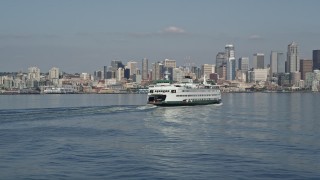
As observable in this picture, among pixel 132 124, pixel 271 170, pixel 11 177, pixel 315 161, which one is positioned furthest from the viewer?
pixel 132 124

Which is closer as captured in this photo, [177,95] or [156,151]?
[156,151]

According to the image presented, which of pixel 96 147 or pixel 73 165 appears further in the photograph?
pixel 96 147

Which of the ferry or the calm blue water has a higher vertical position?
the ferry

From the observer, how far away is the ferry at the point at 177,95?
65312 millimetres

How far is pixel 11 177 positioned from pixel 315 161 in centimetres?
1342

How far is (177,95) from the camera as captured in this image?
67.2m

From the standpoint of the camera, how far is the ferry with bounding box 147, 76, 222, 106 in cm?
6531

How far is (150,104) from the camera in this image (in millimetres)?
65438

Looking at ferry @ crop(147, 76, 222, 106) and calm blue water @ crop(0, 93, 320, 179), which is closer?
calm blue water @ crop(0, 93, 320, 179)

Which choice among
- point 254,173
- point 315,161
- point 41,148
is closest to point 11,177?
point 41,148

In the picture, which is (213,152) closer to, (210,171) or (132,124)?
(210,171)

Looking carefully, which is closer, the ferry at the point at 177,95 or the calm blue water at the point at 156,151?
the calm blue water at the point at 156,151

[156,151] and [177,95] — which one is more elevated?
[177,95]

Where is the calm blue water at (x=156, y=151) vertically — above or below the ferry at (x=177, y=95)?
below
